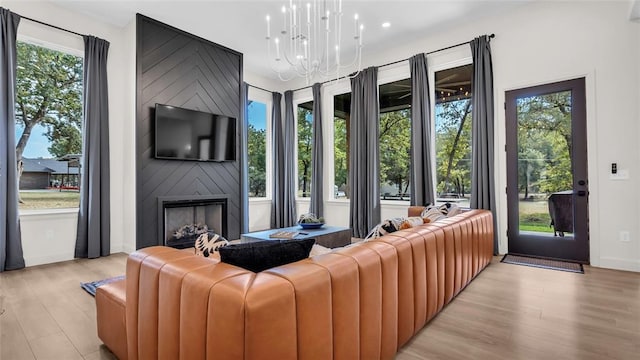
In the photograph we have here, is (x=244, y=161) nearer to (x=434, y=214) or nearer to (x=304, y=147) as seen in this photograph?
(x=304, y=147)


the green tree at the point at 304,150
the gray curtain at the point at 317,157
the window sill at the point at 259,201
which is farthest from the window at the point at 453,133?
the window sill at the point at 259,201

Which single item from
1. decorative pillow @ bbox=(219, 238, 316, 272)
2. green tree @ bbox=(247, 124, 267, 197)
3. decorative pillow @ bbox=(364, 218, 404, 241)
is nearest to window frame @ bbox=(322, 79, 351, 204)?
green tree @ bbox=(247, 124, 267, 197)

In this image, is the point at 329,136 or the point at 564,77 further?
the point at 329,136

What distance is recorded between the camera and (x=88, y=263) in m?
3.93

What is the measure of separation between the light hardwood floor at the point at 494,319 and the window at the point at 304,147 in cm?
406

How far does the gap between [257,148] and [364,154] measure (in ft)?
8.10

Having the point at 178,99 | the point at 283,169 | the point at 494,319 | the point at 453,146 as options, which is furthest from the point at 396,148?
the point at 178,99

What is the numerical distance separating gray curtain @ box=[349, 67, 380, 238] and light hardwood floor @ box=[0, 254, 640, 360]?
231cm

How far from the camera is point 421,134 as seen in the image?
15.9 feet

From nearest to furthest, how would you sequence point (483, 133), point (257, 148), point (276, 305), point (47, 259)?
point (276, 305) → point (47, 259) → point (483, 133) → point (257, 148)

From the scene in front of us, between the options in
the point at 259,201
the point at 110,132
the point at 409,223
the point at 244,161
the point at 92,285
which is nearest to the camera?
the point at 409,223

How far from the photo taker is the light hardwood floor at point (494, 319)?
192cm

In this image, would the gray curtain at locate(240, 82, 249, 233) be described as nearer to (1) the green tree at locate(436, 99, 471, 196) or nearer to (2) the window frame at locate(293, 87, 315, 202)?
(2) the window frame at locate(293, 87, 315, 202)

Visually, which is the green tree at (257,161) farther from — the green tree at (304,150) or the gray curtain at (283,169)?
the green tree at (304,150)
